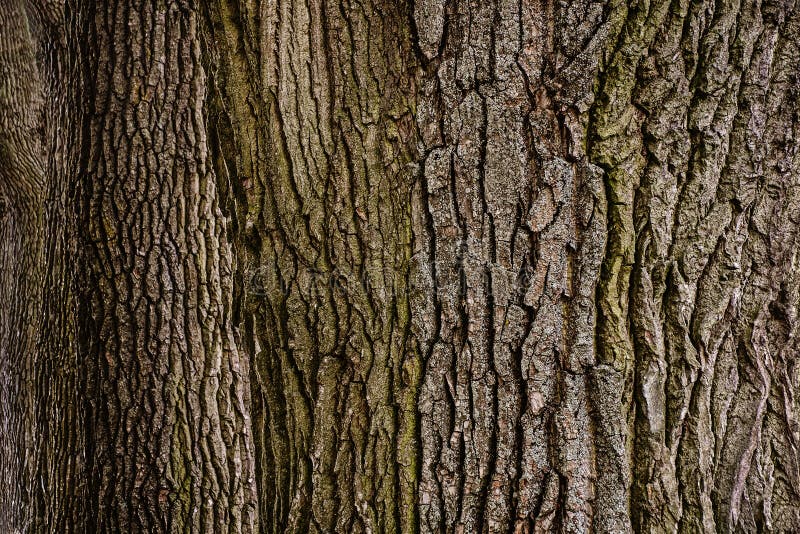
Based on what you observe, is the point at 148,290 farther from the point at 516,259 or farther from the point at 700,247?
the point at 700,247

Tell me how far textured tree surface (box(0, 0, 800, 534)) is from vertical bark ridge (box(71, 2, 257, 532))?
1.96 feet

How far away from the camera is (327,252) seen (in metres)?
1.60

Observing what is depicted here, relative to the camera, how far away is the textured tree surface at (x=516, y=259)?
1469 millimetres

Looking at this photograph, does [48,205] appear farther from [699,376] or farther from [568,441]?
[699,376]

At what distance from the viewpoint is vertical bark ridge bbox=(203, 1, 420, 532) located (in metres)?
1.54

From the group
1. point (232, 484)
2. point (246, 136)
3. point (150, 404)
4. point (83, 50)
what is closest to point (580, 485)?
point (246, 136)

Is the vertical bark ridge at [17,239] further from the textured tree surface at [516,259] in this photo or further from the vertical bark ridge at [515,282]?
the vertical bark ridge at [515,282]

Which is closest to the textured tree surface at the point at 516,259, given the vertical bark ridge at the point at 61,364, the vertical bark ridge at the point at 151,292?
the vertical bark ridge at the point at 151,292

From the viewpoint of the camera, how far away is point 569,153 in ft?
4.88

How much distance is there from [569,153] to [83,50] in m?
1.81

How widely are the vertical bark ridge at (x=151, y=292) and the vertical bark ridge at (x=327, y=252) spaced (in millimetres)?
466

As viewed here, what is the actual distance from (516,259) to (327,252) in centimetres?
49

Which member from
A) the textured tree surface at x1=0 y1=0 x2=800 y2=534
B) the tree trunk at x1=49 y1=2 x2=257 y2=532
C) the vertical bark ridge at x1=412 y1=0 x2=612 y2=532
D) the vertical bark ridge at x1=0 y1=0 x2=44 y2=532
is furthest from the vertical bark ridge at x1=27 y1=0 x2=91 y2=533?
the vertical bark ridge at x1=412 y1=0 x2=612 y2=532

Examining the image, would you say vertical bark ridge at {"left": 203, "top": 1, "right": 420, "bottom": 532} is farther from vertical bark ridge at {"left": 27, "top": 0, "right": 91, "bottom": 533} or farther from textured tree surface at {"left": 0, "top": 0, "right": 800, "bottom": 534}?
vertical bark ridge at {"left": 27, "top": 0, "right": 91, "bottom": 533}
